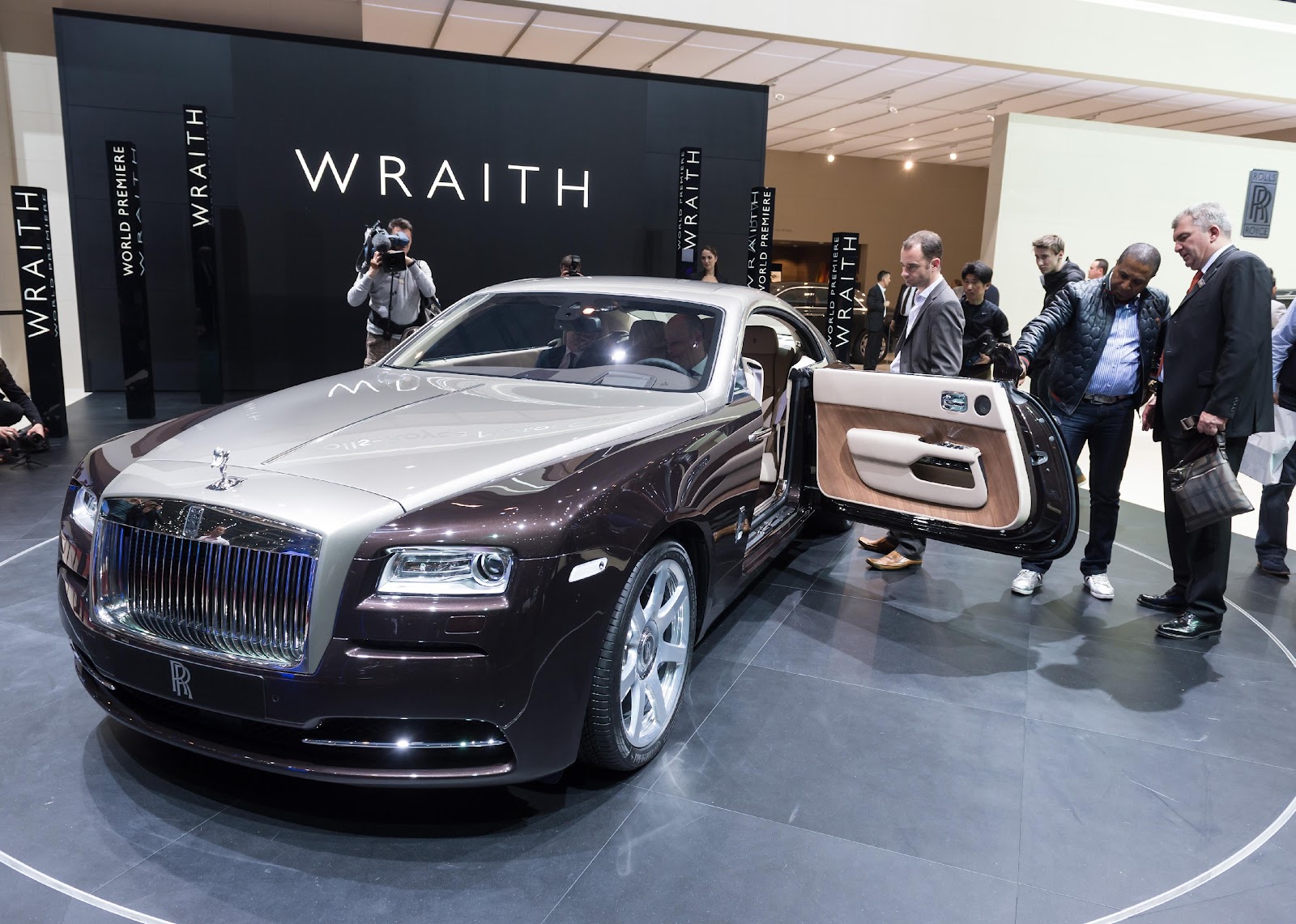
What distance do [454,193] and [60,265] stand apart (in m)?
4.33

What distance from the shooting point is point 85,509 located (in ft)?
7.80

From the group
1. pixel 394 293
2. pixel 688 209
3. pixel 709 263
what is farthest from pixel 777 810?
pixel 688 209

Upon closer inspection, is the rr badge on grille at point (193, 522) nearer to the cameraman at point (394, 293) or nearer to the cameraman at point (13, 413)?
the cameraman at point (394, 293)

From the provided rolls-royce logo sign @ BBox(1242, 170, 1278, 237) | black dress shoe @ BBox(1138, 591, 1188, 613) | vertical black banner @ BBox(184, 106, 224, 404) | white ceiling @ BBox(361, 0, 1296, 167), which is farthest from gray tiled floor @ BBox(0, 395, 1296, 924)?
rolls-royce logo sign @ BBox(1242, 170, 1278, 237)

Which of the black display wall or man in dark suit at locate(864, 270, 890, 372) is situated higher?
the black display wall

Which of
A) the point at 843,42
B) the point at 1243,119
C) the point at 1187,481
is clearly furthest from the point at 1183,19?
the point at 1187,481

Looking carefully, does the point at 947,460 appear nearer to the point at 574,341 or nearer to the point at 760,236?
the point at 574,341

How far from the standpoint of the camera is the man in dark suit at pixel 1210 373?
136 inches

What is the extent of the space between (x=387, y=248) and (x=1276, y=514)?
18.8 feet

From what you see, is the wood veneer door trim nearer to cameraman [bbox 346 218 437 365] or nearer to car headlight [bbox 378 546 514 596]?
car headlight [bbox 378 546 514 596]

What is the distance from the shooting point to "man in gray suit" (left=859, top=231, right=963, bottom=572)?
4.18 metres

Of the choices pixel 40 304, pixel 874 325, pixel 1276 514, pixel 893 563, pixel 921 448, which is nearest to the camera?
pixel 921 448

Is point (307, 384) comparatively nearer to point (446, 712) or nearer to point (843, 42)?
point (446, 712)

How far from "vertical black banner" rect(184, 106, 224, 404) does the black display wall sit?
1.95ft
